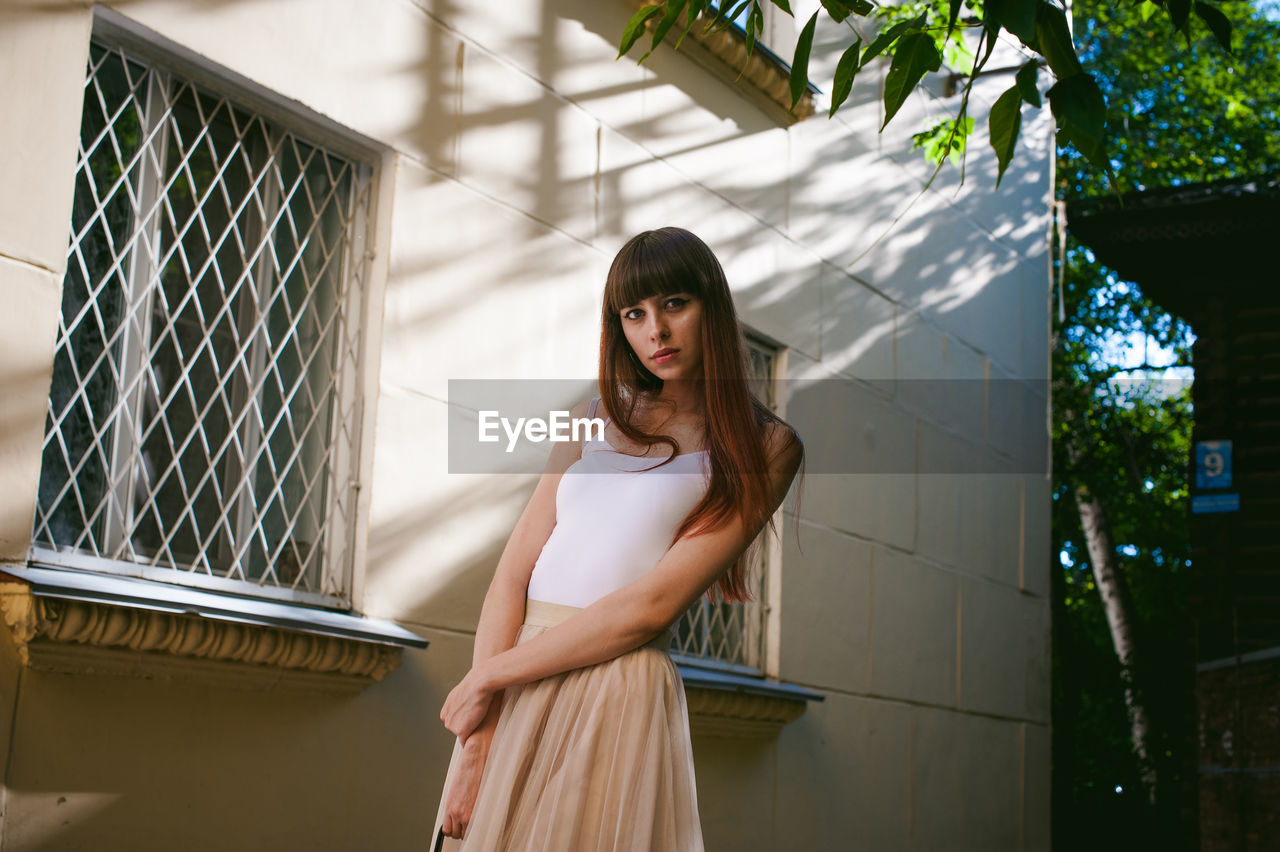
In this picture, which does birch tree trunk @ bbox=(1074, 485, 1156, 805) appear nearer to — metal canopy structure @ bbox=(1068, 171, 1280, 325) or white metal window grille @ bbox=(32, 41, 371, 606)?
metal canopy structure @ bbox=(1068, 171, 1280, 325)

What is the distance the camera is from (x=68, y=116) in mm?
3391

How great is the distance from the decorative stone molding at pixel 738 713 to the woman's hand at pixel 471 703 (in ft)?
9.79

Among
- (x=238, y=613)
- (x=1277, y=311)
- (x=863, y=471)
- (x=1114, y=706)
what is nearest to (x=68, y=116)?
(x=238, y=613)

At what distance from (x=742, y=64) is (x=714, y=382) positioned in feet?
13.3

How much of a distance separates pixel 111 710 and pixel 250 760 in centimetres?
48

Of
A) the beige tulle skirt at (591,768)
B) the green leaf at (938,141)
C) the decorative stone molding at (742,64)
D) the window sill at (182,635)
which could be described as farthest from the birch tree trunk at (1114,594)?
the beige tulle skirt at (591,768)

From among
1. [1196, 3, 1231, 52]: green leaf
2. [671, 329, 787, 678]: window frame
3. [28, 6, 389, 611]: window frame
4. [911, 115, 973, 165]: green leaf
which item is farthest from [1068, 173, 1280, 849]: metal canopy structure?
[1196, 3, 1231, 52]: green leaf

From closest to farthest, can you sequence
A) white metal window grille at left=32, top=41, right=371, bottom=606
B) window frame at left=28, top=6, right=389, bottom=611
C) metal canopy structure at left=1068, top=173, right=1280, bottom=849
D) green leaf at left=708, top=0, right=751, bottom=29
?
green leaf at left=708, top=0, right=751, bottom=29 → white metal window grille at left=32, top=41, right=371, bottom=606 → window frame at left=28, top=6, right=389, bottom=611 → metal canopy structure at left=1068, top=173, right=1280, bottom=849

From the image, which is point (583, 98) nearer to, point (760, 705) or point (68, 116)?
point (68, 116)

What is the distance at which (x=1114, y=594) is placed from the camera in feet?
57.0

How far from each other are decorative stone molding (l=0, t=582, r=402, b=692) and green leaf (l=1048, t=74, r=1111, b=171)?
7.94ft

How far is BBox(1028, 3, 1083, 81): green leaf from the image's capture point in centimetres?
201

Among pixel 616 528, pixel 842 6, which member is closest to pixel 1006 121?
pixel 842 6

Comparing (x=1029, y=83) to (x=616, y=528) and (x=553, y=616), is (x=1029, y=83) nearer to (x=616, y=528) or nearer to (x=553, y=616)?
(x=616, y=528)
